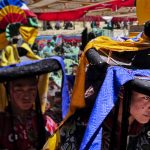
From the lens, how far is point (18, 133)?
6.97ft

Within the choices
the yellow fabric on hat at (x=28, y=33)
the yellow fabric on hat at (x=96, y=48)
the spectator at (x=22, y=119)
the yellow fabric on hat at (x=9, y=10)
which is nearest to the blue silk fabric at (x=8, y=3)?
the yellow fabric on hat at (x=9, y=10)

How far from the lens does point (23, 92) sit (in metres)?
2.04

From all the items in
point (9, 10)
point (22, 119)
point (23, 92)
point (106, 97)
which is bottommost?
point (22, 119)

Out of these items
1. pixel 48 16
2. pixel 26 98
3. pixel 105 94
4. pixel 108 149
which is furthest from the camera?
pixel 48 16

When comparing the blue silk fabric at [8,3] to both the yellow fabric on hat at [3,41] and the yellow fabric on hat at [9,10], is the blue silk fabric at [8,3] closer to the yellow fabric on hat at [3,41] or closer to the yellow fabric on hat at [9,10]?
the yellow fabric on hat at [9,10]

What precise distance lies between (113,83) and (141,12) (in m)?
0.60

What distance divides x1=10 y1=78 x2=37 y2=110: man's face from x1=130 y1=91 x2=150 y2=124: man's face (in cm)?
66

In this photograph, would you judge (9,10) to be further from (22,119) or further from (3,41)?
(22,119)

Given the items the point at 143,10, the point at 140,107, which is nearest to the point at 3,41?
the point at 143,10

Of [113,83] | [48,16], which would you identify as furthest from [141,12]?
[48,16]

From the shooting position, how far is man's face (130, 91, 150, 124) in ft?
4.94

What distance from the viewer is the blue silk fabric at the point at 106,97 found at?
1350 millimetres

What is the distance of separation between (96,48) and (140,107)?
1.05ft

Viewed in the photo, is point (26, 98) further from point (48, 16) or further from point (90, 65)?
point (48, 16)
